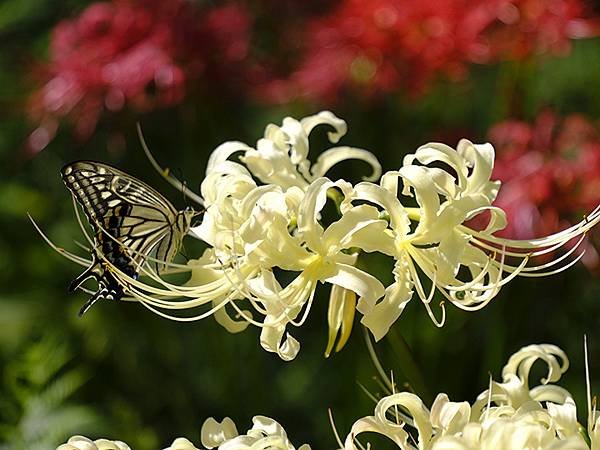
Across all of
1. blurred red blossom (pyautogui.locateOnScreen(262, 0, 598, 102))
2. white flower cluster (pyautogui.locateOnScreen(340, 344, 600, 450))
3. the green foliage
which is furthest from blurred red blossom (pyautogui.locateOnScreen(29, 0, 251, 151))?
white flower cluster (pyautogui.locateOnScreen(340, 344, 600, 450))

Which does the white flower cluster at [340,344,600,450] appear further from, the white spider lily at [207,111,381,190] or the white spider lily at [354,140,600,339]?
the white spider lily at [207,111,381,190]

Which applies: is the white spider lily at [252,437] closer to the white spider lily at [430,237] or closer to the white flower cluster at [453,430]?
the white flower cluster at [453,430]

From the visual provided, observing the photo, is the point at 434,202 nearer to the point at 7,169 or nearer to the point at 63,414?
the point at 63,414

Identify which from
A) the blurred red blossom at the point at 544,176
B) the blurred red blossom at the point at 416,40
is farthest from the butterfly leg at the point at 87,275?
the blurred red blossom at the point at 416,40

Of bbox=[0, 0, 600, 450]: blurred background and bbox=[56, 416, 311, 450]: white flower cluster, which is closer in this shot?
bbox=[56, 416, 311, 450]: white flower cluster

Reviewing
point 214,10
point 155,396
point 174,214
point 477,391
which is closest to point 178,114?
point 214,10

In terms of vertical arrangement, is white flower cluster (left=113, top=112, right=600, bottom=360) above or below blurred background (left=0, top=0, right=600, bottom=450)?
above

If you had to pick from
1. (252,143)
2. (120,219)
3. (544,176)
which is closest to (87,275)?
(120,219)
